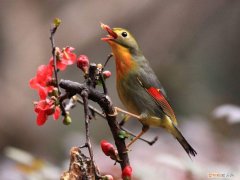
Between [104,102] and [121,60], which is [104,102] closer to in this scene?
[104,102]

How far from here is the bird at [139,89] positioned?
2.30 metres

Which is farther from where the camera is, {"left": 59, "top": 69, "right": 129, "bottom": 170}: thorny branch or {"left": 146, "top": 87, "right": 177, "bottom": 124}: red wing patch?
{"left": 146, "top": 87, "right": 177, "bottom": 124}: red wing patch

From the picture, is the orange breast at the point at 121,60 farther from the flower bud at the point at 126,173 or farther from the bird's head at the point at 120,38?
the flower bud at the point at 126,173

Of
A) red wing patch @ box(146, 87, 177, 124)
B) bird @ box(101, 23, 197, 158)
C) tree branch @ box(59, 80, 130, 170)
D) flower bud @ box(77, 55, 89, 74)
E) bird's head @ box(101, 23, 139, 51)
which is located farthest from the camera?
red wing patch @ box(146, 87, 177, 124)

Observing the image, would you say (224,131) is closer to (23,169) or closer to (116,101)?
(23,169)

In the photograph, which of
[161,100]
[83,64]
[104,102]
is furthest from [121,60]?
[104,102]

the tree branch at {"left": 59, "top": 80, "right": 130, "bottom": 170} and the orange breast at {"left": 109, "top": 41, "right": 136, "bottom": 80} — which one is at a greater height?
the orange breast at {"left": 109, "top": 41, "right": 136, "bottom": 80}

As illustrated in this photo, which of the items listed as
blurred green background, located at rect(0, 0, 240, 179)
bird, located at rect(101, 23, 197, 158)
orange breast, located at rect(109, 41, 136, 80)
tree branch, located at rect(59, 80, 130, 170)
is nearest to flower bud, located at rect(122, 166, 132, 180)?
tree branch, located at rect(59, 80, 130, 170)

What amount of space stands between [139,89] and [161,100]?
0.35 ft

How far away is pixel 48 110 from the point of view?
5.64 ft

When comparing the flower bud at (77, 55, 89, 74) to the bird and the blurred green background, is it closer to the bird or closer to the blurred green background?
the bird

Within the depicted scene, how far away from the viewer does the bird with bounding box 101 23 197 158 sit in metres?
2.30

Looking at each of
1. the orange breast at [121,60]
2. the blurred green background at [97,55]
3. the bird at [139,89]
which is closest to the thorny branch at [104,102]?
the bird at [139,89]

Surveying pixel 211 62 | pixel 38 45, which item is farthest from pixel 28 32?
pixel 211 62
